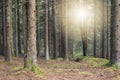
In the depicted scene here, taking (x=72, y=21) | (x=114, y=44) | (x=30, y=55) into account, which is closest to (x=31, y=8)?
(x=30, y=55)

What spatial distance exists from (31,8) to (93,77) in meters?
4.79

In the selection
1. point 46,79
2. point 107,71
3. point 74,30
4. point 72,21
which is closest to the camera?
point 46,79

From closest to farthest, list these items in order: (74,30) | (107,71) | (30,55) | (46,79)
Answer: (46,79), (30,55), (107,71), (74,30)

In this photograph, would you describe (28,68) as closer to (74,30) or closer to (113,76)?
(113,76)

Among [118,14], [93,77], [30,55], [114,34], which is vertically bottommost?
[93,77]

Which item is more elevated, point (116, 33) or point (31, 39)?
point (116, 33)

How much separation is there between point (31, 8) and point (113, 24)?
5.42 m

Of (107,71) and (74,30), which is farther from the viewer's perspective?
(74,30)

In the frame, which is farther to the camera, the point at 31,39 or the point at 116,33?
the point at 116,33

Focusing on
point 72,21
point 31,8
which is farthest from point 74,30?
point 31,8

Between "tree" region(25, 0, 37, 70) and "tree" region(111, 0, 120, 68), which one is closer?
"tree" region(25, 0, 37, 70)

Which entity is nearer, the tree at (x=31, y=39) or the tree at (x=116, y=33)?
the tree at (x=31, y=39)

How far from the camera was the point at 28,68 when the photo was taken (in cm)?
1186

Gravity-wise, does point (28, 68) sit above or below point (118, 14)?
below
